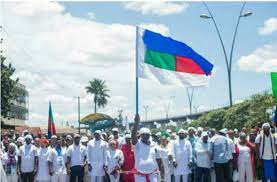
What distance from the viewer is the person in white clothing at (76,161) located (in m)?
16.6

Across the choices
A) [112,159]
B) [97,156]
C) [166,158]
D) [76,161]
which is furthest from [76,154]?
[166,158]

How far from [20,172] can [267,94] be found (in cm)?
2415

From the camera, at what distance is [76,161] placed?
16594mm

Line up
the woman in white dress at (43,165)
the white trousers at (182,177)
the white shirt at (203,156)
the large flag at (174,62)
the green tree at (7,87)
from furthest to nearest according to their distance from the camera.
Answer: the green tree at (7,87) → the white shirt at (203,156) → the woman in white dress at (43,165) → the white trousers at (182,177) → the large flag at (174,62)

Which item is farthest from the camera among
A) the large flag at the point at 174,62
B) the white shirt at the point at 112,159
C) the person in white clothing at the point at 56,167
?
the person in white clothing at the point at 56,167

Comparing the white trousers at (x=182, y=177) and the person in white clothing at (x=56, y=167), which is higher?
the person in white clothing at (x=56, y=167)

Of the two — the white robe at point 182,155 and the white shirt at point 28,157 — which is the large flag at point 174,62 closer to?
the white robe at point 182,155

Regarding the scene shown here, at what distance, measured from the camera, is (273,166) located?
51.3 ft

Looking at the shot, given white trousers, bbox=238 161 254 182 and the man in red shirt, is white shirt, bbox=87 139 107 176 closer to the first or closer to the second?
the man in red shirt

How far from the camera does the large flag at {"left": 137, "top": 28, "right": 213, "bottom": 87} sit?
41.5ft

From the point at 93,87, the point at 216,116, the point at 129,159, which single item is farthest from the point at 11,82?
the point at 93,87

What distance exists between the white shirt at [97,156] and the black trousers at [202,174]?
3046 millimetres

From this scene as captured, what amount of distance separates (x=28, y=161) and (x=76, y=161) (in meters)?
1.41

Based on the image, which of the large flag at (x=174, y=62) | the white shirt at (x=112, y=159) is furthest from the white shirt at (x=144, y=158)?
the white shirt at (x=112, y=159)
